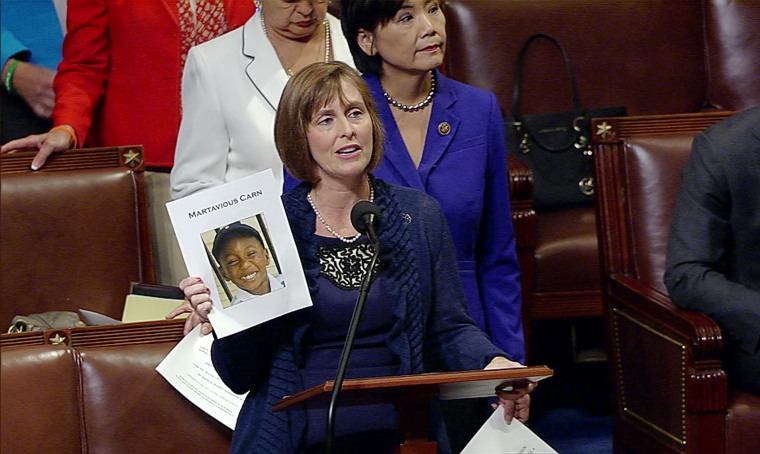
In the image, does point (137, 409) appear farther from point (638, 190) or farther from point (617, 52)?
point (617, 52)

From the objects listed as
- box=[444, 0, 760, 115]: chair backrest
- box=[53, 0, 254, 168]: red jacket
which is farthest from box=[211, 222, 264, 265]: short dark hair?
box=[444, 0, 760, 115]: chair backrest

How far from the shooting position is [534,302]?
3.36 m

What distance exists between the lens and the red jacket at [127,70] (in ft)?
9.79

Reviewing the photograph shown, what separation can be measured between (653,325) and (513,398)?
1.06 m

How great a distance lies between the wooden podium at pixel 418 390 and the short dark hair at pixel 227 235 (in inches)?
9.5

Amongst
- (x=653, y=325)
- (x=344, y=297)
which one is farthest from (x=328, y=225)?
(x=653, y=325)

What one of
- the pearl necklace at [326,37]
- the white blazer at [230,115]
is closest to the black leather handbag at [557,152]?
the pearl necklace at [326,37]

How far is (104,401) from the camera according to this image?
7.63 feet

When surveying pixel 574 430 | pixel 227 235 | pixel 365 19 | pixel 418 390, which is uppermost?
pixel 365 19

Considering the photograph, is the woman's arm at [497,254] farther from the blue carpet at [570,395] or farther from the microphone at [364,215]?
the blue carpet at [570,395]

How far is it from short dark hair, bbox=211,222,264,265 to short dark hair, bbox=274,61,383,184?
26 cm

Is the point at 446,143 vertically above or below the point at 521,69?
below

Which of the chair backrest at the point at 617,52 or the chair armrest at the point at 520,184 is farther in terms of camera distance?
the chair backrest at the point at 617,52

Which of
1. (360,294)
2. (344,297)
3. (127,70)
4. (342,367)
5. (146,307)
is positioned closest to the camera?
(342,367)
